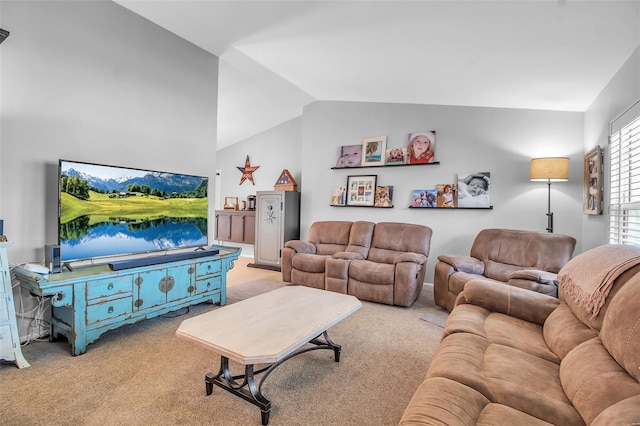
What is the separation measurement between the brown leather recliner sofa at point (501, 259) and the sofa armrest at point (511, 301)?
99 cm

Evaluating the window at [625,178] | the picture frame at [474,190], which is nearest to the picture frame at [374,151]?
the picture frame at [474,190]

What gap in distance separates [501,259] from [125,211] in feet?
12.5

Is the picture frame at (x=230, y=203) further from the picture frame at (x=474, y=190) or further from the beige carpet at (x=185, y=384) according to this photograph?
the picture frame at (x=474, y=190)

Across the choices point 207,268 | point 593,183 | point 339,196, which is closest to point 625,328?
point 593,183

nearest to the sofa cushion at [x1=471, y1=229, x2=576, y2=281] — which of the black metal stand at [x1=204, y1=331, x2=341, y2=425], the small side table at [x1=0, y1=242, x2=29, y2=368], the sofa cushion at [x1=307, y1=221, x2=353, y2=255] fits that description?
the sofa cushion at [x1=307, y1=221, x2=353, y2=255]

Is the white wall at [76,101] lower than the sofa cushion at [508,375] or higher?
higher

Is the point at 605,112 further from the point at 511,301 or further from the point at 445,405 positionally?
the point at 445,405

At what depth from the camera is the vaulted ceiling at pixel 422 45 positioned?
225 cm

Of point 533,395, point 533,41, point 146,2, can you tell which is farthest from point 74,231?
point 533,41

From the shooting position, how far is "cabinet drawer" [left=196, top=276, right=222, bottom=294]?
3264mm

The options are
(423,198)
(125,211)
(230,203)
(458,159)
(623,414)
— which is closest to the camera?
(623,414)

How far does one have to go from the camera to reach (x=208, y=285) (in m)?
3.37

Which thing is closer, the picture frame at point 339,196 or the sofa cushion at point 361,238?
the sofa cushion at point 361,238

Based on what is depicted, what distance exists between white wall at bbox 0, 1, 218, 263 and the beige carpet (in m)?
1.01
